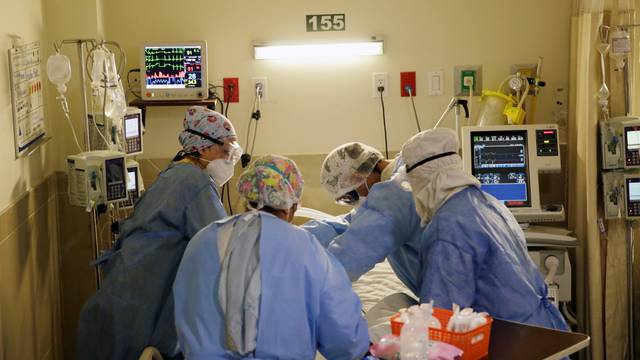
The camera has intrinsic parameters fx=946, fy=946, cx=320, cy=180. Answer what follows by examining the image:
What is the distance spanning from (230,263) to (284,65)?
3.08 metres

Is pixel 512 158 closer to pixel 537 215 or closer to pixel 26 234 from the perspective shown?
pixel 537 215

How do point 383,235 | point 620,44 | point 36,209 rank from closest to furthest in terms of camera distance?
point 383,235 < point 36,209 < point 620,44

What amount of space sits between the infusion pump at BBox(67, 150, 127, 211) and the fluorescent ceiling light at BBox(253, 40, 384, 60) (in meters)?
1.25

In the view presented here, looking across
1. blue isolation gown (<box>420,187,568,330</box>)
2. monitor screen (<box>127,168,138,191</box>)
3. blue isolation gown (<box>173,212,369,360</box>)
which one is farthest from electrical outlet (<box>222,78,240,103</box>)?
blue isolation gown (<box>173,212,369,360</box>)

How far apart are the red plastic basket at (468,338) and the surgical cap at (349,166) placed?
1096 mm

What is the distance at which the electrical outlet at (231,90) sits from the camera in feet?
18.1

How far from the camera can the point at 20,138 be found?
427 cm

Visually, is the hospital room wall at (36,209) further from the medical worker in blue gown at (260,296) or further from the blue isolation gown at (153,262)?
the medical worker in blue gown at (260,296)

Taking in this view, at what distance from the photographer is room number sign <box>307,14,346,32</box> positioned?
18.0ft

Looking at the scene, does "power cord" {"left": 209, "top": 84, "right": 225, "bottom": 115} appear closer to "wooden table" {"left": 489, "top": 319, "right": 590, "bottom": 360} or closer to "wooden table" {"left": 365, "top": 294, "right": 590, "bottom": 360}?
"wooden table" {"left": 365, "top": 294, "right": 590, "bottom": 360}

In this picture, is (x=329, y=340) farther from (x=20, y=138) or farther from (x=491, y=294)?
(x=20, y=138)

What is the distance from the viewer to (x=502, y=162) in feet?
16.8

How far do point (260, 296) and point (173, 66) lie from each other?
299 cm

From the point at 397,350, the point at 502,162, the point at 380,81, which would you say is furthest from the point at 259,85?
the point at 397,350
